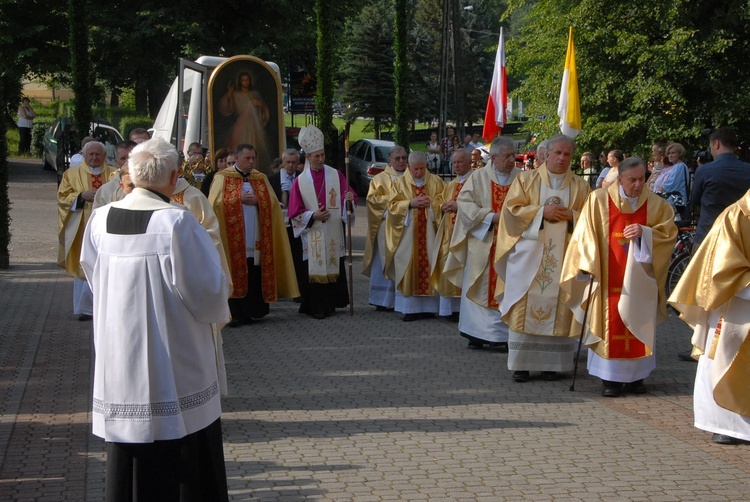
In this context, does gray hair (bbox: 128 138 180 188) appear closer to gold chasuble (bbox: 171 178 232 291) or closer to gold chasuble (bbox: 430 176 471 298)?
gold chasuble (bbox: 171 178 232 291)

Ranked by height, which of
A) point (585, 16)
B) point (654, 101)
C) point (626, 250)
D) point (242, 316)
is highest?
point (585, 16)

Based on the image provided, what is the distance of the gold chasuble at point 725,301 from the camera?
6.64m

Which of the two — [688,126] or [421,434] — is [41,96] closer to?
[688,126]

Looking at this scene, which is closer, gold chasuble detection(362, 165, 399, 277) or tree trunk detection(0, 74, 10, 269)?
gold chasuble detection(362, 165, 399, 277)

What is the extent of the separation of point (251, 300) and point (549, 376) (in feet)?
13.5

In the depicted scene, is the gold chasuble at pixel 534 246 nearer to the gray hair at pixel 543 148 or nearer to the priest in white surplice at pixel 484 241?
the gray hair at pixel 543 148

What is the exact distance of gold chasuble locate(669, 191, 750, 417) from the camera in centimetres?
664

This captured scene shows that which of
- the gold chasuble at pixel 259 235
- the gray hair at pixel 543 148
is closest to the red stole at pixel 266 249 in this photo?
the gold chasuble at pixel 259 235

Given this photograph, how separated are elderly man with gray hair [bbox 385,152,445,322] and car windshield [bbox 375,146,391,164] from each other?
14.9 meters

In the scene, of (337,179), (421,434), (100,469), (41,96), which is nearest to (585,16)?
(337,179)

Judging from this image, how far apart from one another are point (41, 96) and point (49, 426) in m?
59.7

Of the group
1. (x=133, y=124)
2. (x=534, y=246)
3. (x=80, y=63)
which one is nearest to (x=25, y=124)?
(x=133, y=124)

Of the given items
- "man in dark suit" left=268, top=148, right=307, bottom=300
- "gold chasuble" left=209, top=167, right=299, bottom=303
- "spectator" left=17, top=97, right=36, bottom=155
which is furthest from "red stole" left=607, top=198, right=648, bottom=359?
"spectator" left=17, top=97, right=36, bottom=155

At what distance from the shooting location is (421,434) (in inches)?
Result: 283
